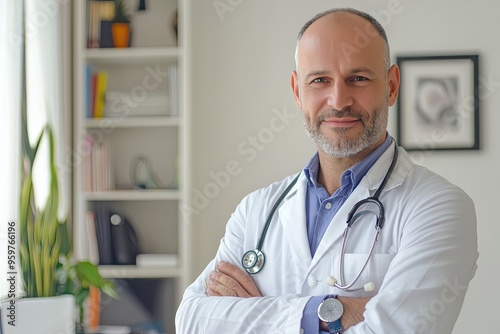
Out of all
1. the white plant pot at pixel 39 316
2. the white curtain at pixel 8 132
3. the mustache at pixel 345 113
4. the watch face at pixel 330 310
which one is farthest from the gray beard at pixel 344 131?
the white curtain at pixel 8 132

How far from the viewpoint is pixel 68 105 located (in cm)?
364

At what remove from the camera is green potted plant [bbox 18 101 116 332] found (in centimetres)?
257

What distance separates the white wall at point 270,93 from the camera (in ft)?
11.9

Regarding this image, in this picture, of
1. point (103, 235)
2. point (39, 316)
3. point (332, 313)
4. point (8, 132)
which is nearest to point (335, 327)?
point (332, 313)

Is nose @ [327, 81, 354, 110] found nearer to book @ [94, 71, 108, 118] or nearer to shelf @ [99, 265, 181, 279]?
shelf @ [99, 265, 181, 279]

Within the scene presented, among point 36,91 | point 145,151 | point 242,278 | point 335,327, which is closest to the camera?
point 335,327

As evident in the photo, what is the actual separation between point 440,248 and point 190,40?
224 cm

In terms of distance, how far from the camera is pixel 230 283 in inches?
69.9

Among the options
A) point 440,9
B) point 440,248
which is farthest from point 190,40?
point 440,248

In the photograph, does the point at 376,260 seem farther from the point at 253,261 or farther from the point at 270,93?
the point at 270,93

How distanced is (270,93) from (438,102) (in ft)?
2.72

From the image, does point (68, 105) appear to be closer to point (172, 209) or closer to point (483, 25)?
point (172, 209)

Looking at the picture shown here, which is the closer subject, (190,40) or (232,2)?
(190,40)

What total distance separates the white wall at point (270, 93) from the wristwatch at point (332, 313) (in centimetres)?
215
